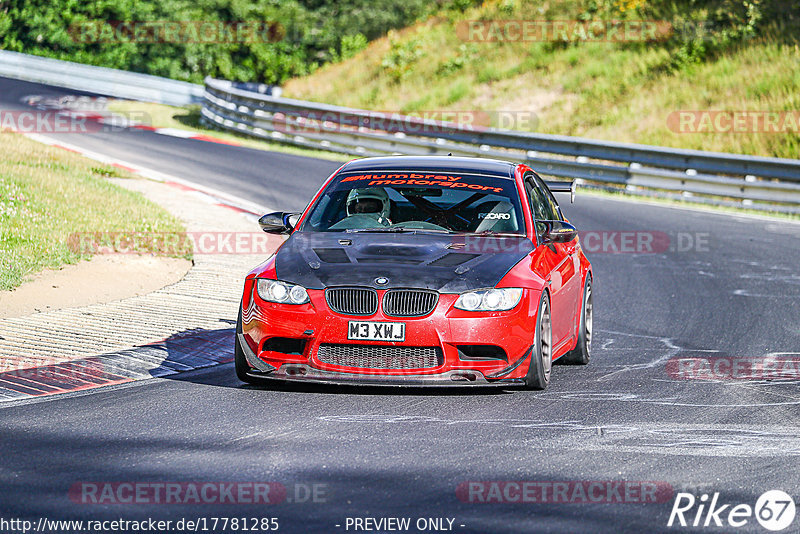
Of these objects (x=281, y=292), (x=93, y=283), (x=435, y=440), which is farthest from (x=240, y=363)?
(x=93, y=283)

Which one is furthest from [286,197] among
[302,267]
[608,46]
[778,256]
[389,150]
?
[608,46]

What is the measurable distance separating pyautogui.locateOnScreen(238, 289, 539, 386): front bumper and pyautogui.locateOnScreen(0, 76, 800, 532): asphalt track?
189 millimetres

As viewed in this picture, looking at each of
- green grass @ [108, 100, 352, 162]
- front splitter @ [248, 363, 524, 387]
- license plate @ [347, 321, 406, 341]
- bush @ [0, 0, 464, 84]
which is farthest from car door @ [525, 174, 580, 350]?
bush @ [0, 0, 464, 84]

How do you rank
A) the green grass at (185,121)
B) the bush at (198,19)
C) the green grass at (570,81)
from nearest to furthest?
1. the green grass at (185,121)
2. the green grass at (570,81)
3. the bush at (198,19)

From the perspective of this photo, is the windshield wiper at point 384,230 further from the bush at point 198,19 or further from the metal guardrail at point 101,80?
the bush at point 198,19

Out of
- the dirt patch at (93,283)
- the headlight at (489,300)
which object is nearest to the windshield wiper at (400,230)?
the headlight at (489,300)

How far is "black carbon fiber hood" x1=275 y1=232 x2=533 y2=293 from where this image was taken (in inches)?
299

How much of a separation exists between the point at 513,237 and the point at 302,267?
1.72m

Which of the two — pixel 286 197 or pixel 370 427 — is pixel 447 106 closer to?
pixel 286 197

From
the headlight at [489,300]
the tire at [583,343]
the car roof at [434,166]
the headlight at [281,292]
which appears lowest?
the tire at [583,343]

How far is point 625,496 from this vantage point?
5.42 m

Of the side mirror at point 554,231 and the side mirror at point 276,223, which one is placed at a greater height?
the side mirror at point 554,231

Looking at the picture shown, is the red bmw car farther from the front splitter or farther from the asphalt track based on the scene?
the asphalt track

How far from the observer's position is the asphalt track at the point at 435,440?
5.18 m
